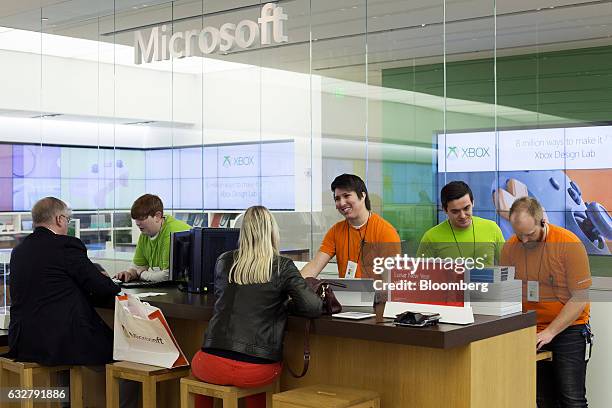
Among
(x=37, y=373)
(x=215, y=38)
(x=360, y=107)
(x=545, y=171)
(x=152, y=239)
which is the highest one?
(x=215, y=38)

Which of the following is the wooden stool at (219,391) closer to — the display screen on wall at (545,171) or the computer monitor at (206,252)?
the computer monitor at (206,252)

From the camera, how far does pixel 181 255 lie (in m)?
5.46

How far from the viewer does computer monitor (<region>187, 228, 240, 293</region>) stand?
206 inches

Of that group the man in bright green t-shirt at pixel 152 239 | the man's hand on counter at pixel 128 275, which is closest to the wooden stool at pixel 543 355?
the man in bright green t-shirt at pixel 152 239

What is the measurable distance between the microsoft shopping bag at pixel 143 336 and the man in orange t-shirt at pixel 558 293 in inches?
73.0

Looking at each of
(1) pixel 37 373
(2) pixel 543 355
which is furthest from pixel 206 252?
(2) pixel 543 355

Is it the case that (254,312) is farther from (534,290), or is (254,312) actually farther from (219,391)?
(534,290)

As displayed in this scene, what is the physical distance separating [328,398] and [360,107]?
3.34 meters

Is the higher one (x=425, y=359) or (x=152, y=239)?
(x=152, y=239)

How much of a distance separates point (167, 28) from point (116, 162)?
1507 mm

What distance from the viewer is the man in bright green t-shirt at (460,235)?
505 cm

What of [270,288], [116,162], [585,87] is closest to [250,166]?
[116,162]

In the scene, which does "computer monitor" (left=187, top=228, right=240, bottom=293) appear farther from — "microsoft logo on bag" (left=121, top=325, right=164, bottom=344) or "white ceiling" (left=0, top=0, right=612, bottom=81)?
"white ceiling" (left=0, top=0, right=612, bottom=81)

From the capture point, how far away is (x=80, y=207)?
879cm
